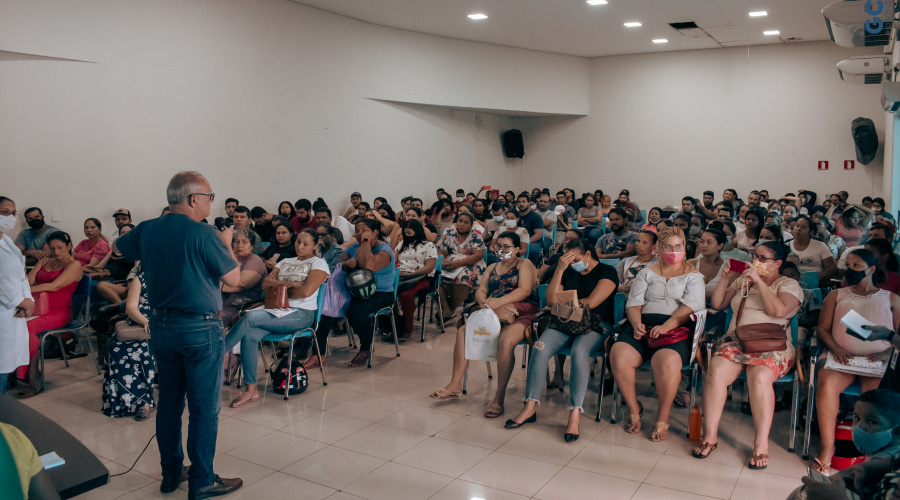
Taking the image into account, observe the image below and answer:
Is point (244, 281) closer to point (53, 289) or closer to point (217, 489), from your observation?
point (53, 289)

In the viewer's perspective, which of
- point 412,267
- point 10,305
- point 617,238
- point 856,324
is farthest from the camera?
point 617,238

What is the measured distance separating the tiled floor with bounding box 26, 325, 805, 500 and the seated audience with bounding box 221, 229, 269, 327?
689mm


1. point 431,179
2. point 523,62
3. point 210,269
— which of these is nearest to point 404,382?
point 210,269

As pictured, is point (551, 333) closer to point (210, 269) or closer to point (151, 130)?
point (210, 269)

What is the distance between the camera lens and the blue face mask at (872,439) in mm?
1658

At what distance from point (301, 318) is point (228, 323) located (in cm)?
70

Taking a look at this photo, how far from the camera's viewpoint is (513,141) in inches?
635

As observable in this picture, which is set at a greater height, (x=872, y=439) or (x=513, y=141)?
(x=513, y=141)

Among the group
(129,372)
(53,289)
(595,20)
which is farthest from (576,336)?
(595,20)

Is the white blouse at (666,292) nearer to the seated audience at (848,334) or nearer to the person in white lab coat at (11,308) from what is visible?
the seated audience at (848,334)

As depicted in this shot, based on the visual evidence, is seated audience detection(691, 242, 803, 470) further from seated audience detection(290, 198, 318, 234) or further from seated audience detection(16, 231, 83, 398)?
seated audience detection(290, 198, 318, 234)

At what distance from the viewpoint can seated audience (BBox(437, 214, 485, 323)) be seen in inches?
251

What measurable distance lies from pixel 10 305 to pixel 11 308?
3cm

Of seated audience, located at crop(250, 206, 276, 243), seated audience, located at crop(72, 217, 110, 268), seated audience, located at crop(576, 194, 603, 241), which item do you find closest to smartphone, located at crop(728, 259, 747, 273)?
seated audience, located at crop(576, 194, 603, 241)
